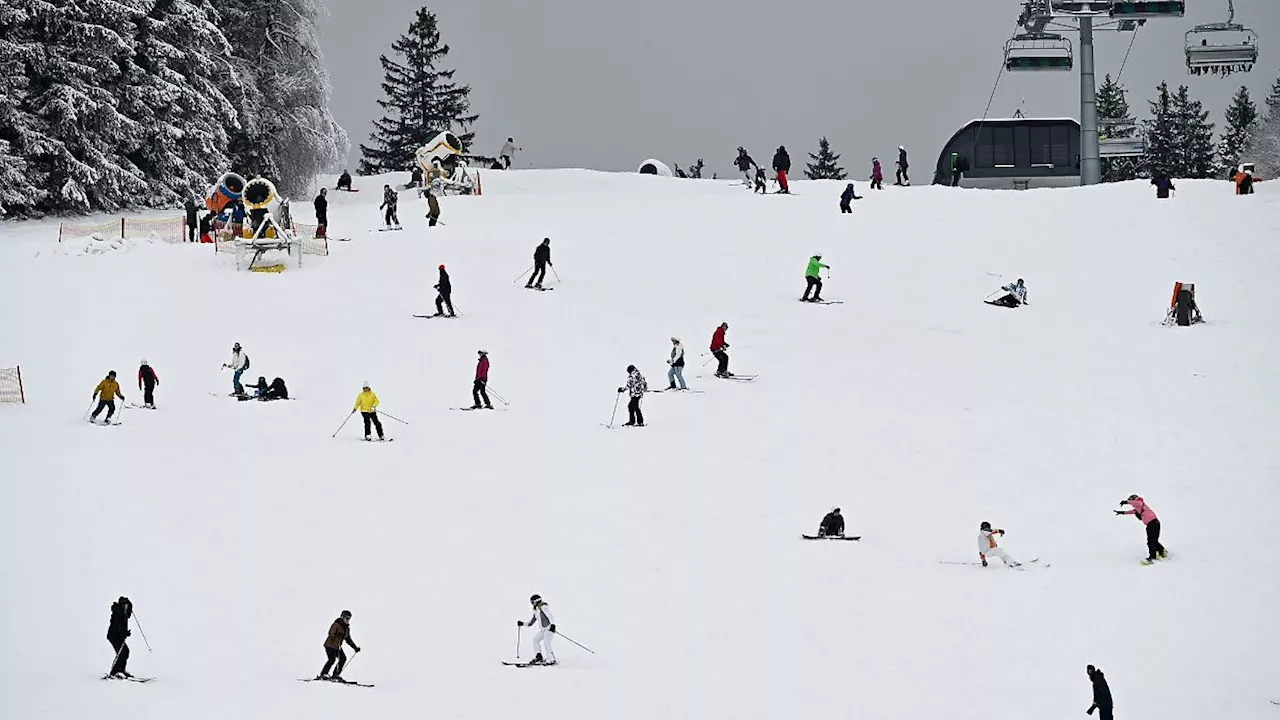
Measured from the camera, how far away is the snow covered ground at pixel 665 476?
18766mm

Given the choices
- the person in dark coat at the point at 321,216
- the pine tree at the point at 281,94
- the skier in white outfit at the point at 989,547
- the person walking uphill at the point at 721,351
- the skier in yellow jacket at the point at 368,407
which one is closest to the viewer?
the skier in white outfit at the point at 989,547

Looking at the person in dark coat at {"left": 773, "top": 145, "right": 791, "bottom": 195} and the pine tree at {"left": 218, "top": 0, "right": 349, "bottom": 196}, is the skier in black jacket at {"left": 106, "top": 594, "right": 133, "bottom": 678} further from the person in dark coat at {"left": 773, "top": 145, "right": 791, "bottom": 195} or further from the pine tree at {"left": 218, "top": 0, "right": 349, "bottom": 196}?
the pine tree at {"left": 218, "top": 0, "right": 349, "bottom": 196}

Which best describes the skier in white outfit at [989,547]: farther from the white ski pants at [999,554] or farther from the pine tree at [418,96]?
the pine tree at [418,96]

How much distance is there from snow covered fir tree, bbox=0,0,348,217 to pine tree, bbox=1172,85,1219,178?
59.6m

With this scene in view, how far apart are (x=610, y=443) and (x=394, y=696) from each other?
10.8 m

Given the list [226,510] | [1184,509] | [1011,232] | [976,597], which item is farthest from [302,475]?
[1011,232]

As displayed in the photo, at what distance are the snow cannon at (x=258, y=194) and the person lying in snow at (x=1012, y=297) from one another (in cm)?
1908

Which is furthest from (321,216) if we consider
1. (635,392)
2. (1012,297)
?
(1012,297)

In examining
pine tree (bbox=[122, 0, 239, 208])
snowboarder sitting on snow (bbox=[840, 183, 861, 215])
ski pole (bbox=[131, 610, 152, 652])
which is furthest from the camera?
pine tree (bbox=[122, 0, 239, 208])

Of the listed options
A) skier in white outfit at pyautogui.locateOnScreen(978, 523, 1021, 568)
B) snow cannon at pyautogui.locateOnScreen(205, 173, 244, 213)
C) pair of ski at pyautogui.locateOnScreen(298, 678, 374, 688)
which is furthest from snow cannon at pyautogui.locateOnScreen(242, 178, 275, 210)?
pair of ski at pyautogui.locateOnScreen(298, 678, 374, 688)

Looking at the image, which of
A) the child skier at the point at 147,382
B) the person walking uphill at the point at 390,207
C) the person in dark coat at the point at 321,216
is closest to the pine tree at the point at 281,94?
the person walking uphill at the point at 390,207

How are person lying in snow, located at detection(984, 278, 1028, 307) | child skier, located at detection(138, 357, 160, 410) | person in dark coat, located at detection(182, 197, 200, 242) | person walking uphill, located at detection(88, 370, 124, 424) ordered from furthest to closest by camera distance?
person in dark coat, located at detection(182, 197, 200, 242), person lying in snow, located at detection(984, 278, 1028, 307), child skier, located at detection(138, 357, 160, 410), person walking uphill, located at detection(88, 370, 124, 424)

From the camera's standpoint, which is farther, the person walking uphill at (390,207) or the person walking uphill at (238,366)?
the person walking uphill at (390,207)

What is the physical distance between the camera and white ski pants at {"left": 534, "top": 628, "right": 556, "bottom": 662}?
1878cm
